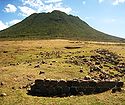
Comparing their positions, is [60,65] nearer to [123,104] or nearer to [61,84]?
[61,84]

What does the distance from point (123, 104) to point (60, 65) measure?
14.3m

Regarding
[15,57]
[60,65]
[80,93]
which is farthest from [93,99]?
[15,57]

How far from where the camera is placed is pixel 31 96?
24188 mm

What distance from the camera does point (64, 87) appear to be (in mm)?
25766

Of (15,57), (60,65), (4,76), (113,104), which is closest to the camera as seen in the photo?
(113,104)

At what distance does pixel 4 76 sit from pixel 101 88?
9.54 meters

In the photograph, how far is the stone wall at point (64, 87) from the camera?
2548 cm

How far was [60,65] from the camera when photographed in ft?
121

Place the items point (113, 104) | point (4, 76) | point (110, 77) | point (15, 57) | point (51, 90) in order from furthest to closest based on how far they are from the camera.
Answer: point (15, 57) < point (110, 77) < point (4, 76) < point (51, 90) < point (113, 104)

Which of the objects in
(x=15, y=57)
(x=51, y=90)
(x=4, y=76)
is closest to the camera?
(x=51, y=90)

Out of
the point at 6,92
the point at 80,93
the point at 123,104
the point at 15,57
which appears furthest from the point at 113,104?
the point at 15,57

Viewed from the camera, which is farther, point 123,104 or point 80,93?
point 80,93

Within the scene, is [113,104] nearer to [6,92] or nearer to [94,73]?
[6,92]

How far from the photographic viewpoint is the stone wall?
25.5m
